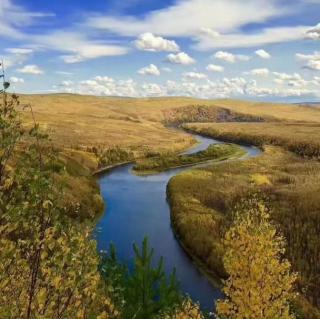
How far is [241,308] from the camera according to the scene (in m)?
24.3

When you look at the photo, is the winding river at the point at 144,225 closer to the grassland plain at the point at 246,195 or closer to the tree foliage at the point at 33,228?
the grassland plain at the point at 246,195

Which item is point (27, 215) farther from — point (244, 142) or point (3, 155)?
point (244, 142)

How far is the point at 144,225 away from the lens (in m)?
62.3

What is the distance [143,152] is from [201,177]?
154 feet

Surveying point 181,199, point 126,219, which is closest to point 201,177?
point 181,199

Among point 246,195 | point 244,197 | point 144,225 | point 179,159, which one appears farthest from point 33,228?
point 179,159

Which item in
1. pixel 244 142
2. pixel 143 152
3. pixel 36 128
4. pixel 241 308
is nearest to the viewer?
pixel 36 128

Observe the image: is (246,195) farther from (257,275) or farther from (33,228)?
(33,228)

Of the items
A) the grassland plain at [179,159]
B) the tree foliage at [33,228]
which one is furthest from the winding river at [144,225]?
the tree foliage at [33,228]

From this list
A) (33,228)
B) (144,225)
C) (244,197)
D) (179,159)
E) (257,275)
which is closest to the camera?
(33,228)

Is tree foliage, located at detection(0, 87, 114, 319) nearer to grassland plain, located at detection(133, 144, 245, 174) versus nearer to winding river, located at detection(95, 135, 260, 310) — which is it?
winding river, located at detection(95, 135, 260, 310)

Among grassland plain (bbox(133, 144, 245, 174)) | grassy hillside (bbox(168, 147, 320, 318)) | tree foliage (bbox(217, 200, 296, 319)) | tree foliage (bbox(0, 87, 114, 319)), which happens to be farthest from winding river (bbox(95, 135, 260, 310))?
tree foliage (bbox(0, 87, 114, 319))

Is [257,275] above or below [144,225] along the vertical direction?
above

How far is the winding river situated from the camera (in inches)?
1762
